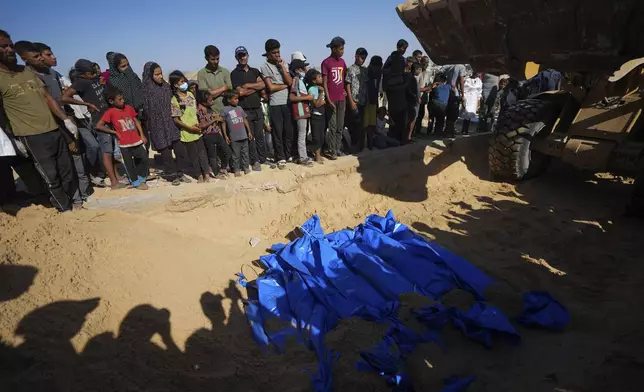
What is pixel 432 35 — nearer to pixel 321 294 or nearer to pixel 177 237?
pixel 321 294

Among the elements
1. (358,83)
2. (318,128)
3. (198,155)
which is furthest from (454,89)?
(198,155)

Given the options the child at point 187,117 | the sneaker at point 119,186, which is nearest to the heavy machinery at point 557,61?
the child at point 187,117

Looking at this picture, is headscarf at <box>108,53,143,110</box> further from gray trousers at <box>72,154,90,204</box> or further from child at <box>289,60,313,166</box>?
child at <box>289,60,313,166</box>

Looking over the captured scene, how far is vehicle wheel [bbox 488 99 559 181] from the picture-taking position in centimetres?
453

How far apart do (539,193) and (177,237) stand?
15.8 ft

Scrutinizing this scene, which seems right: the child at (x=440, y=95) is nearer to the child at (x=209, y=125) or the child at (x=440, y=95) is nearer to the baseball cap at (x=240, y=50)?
the baseball cap at (x=240, y=50)

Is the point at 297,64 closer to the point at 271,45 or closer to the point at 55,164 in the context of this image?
the point at 271,45

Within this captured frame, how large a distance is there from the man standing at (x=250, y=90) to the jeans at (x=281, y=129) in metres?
0.23

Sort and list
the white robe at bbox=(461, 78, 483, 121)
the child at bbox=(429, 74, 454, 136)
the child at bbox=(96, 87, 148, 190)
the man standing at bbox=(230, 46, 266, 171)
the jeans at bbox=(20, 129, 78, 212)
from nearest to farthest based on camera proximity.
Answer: the jeans at bbox=(20, 129, 78, 212), the child at bbox=(96, 87, 148, 190), the man standing at bbox=(230, 46, 266, 171), the child at bbox=(429, 74, 454, 136), the white robe at bbox=(461, 78, 483, 121)

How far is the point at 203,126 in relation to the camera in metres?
4.39

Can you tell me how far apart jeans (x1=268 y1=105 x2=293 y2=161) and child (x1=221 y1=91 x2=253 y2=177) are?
436 millimetres

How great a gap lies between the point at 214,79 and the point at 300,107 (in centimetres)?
127

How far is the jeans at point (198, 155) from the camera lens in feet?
14.7

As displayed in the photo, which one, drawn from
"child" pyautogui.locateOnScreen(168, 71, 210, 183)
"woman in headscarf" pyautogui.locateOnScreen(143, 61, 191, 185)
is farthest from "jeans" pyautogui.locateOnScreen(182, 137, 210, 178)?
"woman in headscarf" pyautogui.locateOnScreen(143, 61, 191, 185)
